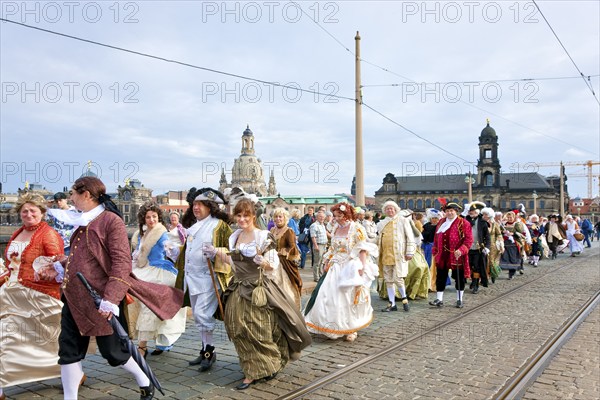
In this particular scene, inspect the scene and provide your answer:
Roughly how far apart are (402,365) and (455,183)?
368 feet

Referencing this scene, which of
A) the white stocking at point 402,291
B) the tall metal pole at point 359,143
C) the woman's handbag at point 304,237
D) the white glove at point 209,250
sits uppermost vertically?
the tall metal pole at point 359,143

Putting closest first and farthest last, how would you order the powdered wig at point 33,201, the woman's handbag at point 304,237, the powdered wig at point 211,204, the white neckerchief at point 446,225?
the powdered wig at point 33,201, the powdered wig at point 211,204, the white neckerchief at point 446,225, the woman's handbag at point 304,237

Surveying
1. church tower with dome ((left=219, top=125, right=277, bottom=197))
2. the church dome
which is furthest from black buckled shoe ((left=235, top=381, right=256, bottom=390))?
church tower with dome ((left=219, top=125, right=277, bottom=197))

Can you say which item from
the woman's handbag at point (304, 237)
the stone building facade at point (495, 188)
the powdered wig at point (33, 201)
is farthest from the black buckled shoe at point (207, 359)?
the stone building facade at point (495, 188)

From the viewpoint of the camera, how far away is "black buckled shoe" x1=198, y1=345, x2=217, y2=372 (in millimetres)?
5613

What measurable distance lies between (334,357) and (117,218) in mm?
3273

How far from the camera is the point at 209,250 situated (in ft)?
17.8

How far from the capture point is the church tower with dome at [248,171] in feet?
539

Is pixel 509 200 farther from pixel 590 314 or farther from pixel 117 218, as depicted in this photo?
pixel 117 218

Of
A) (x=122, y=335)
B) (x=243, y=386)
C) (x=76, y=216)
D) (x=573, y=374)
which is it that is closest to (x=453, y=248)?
(x=573, y=374)

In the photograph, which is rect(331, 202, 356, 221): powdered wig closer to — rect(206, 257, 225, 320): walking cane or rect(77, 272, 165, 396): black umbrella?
rect(206, 257, 225, 320): walking cane

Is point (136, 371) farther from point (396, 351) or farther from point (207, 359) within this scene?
point (396, 351)

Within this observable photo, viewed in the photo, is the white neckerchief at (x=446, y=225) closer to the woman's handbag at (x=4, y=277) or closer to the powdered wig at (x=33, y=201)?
the powdered wig at (x=33, y=201)

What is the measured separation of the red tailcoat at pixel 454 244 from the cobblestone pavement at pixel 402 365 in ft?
3.49
